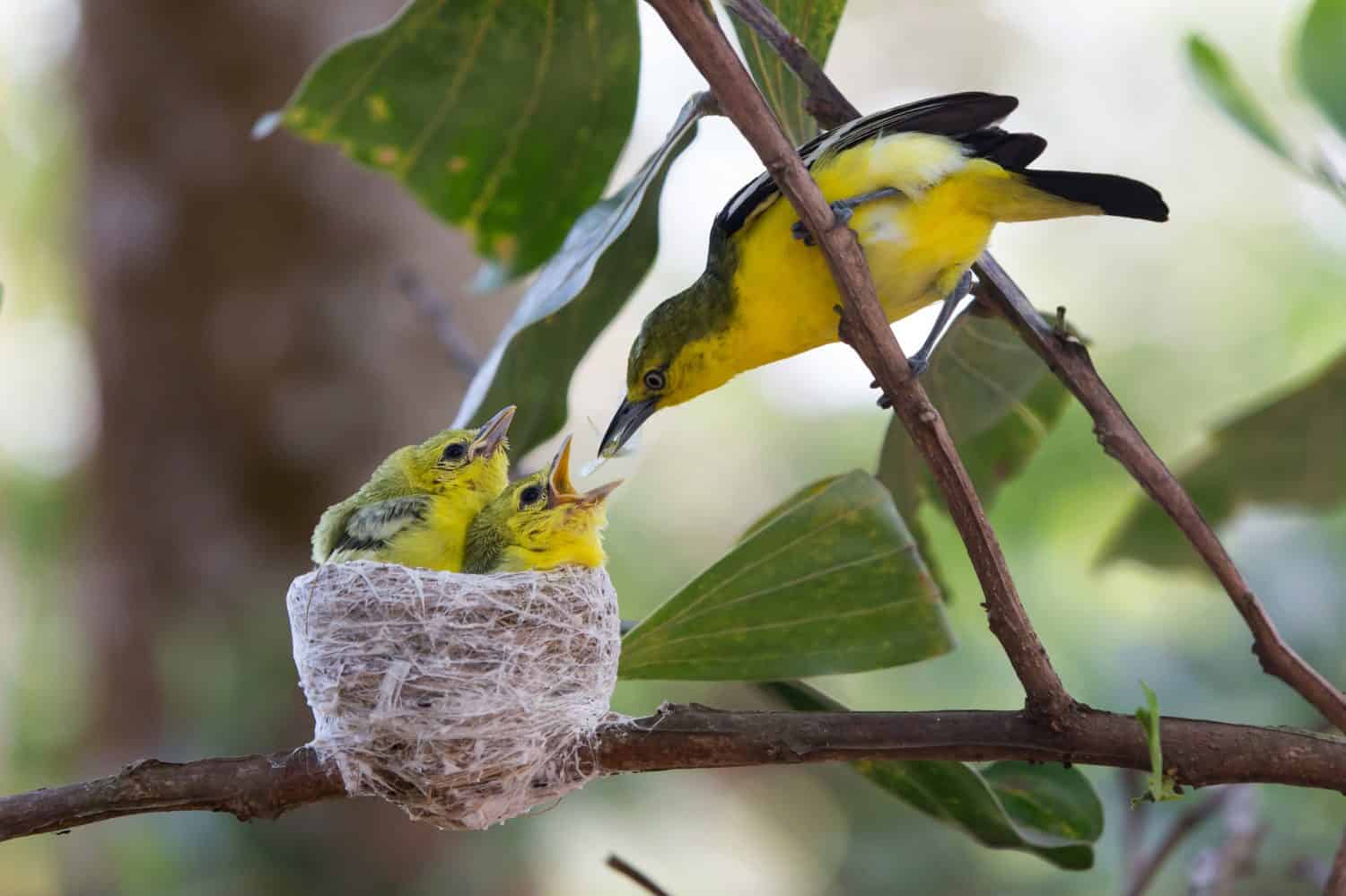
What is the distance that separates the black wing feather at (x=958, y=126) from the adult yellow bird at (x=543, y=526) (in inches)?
36.7

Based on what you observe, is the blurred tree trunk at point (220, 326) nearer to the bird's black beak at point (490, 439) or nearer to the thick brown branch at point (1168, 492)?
the bird's black beak at point (490, 439)

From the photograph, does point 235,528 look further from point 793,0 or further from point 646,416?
point 793,0

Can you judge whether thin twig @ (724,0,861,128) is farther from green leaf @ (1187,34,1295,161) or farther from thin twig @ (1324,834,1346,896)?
thin twig @ (1324,834,1346,896)

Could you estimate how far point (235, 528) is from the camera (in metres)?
4.27

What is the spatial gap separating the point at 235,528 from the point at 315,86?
2.52m

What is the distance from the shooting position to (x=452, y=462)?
3064 millimetres

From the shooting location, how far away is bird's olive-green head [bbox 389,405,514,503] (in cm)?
304

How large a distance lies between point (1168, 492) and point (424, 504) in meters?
1.74

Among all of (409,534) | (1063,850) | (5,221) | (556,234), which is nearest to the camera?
(1063,850)

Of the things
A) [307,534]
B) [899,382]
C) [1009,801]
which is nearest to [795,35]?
[899,382]

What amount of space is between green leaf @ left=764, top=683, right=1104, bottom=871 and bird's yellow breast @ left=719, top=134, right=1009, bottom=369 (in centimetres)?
64

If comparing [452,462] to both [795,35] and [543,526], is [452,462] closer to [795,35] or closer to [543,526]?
[543,526]

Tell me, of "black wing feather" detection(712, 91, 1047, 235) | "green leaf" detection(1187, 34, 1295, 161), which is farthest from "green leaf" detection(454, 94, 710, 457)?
"green leaf" detection(1187, 34, 1295, 161)

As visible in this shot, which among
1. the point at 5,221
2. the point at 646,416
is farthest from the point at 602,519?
the point at 5,221
